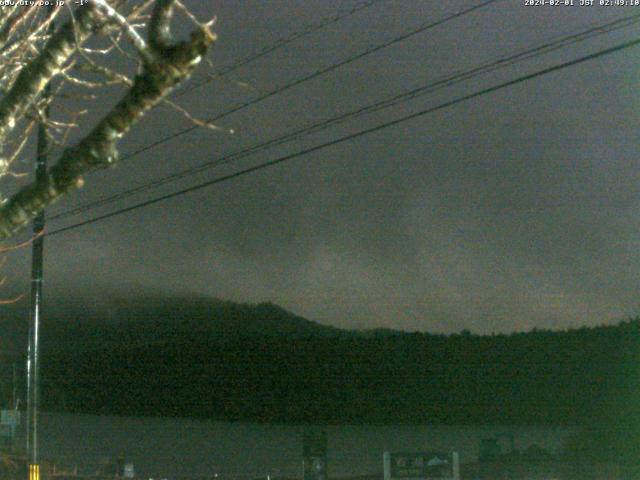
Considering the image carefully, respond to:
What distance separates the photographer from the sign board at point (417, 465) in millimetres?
18594

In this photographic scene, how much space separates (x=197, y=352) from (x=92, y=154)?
184 feet

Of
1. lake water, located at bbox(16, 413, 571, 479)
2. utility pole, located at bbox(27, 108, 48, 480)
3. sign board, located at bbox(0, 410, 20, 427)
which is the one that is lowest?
lake water, located at bbox(16, 413, 571, 479)

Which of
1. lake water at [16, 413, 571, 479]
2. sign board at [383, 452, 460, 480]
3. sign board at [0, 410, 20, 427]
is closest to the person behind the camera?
sign board at [383, 452, 460, 480]

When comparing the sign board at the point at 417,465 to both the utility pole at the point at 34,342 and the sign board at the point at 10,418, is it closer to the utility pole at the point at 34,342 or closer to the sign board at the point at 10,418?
the utility pole at the point at 34,342

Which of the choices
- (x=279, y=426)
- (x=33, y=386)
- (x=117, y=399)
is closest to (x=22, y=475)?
(x=33, y=386)

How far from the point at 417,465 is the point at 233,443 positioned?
36.2 metres

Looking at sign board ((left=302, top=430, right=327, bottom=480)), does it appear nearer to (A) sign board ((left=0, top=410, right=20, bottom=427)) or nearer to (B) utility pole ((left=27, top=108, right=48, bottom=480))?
(B) utility pole ((left=27, top=108, right=48, bottom=480))

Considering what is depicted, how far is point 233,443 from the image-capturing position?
53.8m

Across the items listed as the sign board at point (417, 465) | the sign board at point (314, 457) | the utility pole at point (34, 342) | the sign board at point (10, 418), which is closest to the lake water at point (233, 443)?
the sign board at point (10, 418)

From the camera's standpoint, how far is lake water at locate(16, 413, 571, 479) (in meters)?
42.3

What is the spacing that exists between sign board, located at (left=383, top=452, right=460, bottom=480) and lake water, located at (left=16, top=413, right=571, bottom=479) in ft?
64.3

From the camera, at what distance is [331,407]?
59969 millimetres

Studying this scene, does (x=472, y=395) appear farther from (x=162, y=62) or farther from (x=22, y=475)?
(x=162, y=62)

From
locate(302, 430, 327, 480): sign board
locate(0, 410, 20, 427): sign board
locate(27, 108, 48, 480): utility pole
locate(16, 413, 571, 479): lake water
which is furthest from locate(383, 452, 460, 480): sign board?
locate(16, 413, 571, 479): lake water
